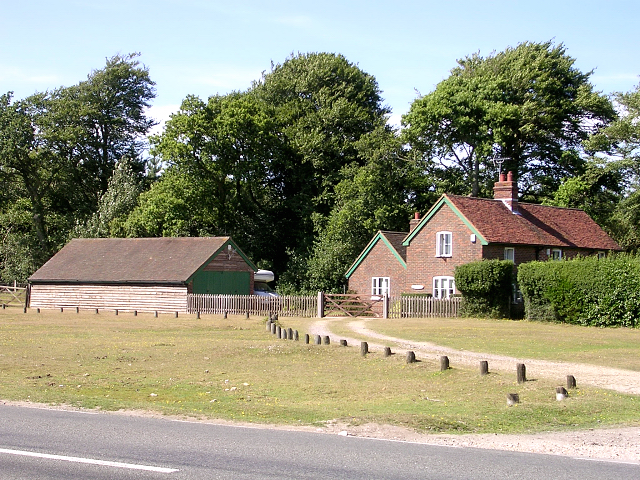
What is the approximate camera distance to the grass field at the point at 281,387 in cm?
1465

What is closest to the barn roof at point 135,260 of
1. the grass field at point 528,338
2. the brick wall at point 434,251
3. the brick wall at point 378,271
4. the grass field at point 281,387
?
the brick wall at point 378,271

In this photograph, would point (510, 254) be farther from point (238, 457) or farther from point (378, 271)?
point (238, 457)

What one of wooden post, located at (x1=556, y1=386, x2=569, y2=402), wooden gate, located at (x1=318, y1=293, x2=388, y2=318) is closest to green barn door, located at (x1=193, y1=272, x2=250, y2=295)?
wooden gate, located at (x1=318, y1=293, x2=388, y2=318)

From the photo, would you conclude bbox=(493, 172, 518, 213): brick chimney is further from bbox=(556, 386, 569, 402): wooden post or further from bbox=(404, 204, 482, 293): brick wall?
bbox=(556, 386, 569, 402): wooden post

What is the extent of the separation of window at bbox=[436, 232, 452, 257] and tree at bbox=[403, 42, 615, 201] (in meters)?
13.8

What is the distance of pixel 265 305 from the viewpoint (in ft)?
158

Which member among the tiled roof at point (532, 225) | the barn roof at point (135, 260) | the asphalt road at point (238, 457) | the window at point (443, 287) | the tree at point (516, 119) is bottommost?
the asphalt road at point (238, 457)

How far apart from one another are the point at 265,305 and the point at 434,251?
12009mm

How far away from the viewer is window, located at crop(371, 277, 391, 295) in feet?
182

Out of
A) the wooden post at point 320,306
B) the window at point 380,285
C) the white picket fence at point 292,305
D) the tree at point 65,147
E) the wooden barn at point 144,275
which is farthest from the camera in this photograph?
the tree at point 65,147

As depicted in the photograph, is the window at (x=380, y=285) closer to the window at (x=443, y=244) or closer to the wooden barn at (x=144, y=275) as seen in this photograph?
the window at (x=443, y=244)

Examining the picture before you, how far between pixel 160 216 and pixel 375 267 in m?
21.6

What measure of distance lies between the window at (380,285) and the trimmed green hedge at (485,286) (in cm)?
1127

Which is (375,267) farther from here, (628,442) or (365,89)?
(628,442)
